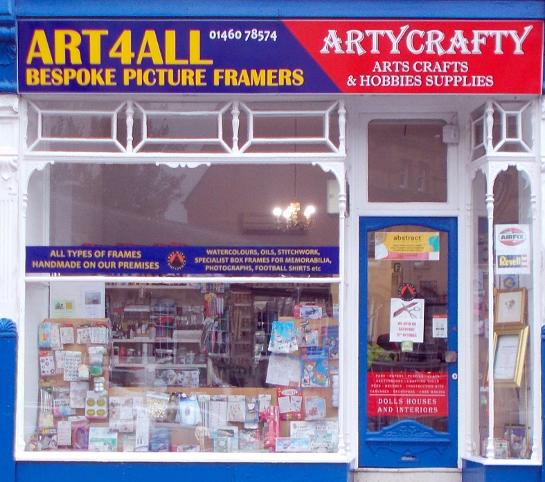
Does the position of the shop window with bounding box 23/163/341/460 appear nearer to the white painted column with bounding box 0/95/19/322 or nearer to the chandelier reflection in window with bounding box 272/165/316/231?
the chandelier reflection in window with bounding box 272/165/316/231

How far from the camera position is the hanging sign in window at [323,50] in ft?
29.6

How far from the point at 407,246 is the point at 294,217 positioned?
42.0 inches

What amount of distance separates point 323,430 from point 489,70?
3.42 metres

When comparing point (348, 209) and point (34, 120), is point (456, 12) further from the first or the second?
point (34, 120)

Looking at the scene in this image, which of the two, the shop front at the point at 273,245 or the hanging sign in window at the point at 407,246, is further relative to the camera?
the hanging sign in window at the point at 407,246

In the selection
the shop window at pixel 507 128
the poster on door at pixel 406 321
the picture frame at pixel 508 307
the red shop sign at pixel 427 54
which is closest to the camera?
the red shop sign at pixel 427 54

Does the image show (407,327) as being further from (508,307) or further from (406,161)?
(406,161)

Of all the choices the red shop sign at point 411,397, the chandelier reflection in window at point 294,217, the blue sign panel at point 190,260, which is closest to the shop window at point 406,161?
the chandelier reflection in window at point 294,217

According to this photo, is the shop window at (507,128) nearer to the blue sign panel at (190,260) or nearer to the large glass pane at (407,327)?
the large glass pane at (407,327)

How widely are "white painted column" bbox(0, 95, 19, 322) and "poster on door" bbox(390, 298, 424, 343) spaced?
332 centimetres

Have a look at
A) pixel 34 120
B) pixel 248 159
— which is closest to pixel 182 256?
pixel 248 159

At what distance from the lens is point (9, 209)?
9.05m

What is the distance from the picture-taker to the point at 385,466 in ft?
30.9

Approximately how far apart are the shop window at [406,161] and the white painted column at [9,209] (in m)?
3.14
